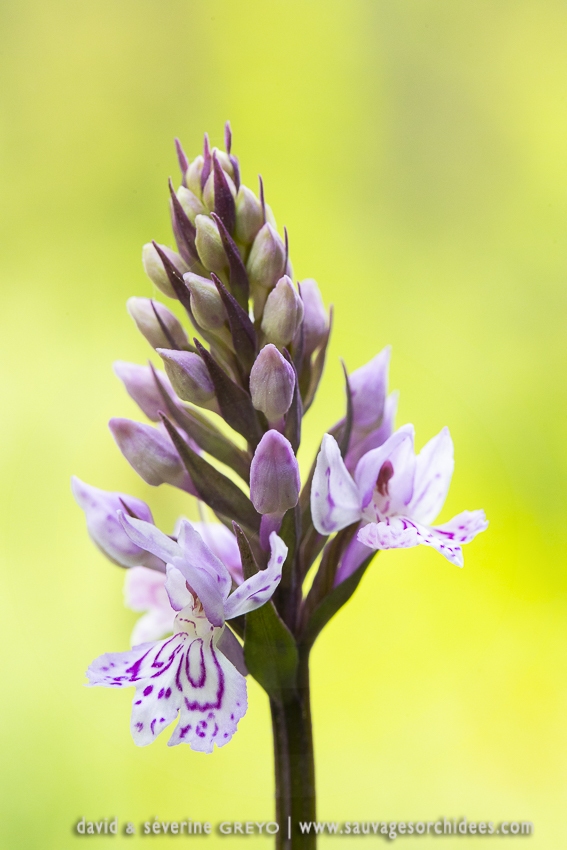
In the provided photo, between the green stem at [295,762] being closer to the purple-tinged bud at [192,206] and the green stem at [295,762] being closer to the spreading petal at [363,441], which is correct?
the spreading petal at [363,441]

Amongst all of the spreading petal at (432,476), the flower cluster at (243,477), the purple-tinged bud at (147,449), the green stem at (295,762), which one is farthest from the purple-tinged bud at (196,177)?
the green stem at (295,762)

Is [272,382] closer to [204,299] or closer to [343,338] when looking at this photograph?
[204,299]

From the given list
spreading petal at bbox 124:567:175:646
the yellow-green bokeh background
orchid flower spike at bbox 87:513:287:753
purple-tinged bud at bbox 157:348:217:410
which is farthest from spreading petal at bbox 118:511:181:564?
the yellow-green bokeh background

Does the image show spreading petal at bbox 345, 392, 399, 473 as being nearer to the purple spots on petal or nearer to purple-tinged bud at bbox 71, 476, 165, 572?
the purple spots on petal

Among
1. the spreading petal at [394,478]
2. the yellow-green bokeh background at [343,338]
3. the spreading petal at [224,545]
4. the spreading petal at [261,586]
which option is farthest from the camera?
the yellow-green bokeh background at [343,338]

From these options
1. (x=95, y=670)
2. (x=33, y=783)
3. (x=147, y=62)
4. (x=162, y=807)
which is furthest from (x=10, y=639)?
(x=147, y=62)

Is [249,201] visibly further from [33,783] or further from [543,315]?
[33,783]
